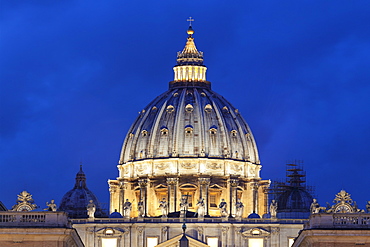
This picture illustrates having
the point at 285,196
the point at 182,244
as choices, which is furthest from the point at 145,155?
the point at 182,244

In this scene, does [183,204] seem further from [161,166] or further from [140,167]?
[140,167]

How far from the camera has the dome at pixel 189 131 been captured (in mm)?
190750

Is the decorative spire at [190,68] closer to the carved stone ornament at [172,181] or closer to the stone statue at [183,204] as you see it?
the carved stone ornament at [172,181]

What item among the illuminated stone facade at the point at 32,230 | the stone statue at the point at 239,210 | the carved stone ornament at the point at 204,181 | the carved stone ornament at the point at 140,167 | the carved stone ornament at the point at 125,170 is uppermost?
the carved stone ornament at the point at 125,170

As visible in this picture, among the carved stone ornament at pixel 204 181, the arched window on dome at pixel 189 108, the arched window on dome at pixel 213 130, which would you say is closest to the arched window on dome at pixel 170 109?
the arched window on dome at pixel 189 108

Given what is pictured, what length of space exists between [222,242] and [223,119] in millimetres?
25909

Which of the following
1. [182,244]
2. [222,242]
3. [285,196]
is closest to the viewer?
[182,244]

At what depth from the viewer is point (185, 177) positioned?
18850 centimetres

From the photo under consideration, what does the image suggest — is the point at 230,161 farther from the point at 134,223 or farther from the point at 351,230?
the point at 351,230

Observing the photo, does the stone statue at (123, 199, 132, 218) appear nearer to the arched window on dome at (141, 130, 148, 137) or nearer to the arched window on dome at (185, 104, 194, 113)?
the arched window on dome at (141, 130, 148, 137)

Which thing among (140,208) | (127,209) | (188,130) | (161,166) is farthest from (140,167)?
(127,209)

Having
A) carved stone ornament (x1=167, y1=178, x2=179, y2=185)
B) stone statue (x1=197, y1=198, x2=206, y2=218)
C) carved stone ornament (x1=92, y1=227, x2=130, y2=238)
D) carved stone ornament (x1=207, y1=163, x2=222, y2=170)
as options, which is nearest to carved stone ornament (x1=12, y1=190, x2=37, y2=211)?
carved stone ornament (x1=92, y1=227, x2=130, y2=238)

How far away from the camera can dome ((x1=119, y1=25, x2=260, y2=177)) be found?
191 m

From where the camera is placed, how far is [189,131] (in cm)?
19200
